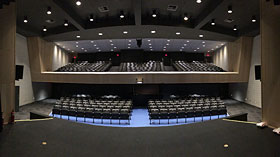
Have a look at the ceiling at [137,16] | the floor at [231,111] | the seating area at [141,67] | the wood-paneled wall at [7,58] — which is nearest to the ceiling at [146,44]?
the seating area at [141,67]

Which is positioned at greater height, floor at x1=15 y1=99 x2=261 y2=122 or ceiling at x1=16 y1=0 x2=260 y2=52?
ceiling at x1=16 y1=0 x2=260 y2=52

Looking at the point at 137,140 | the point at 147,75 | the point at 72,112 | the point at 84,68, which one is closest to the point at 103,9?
the point at 147,75

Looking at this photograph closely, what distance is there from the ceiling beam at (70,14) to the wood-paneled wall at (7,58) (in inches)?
140

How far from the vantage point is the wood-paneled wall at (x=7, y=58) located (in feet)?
10.5

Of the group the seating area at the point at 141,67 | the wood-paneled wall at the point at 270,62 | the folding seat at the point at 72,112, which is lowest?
the folding seat at the point at 72,112

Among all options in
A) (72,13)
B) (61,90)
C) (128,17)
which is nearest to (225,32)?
(128,17)

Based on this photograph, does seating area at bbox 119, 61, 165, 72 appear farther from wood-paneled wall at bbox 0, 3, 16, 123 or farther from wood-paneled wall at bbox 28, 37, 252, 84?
wood-paneled wall at bbox 0, 3, 16, 123

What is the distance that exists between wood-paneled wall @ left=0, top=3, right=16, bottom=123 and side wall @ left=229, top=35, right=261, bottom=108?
1456 centimetres

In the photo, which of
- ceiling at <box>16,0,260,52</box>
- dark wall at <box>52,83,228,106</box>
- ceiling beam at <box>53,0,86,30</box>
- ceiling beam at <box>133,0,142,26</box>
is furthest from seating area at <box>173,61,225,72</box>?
ceiling beam at <box>53,0,86,30</box>

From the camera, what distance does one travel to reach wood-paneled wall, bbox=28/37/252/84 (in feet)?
35.8

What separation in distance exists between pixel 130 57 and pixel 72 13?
12487 mm

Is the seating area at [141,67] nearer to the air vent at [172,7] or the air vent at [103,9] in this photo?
the air vent at [103,9]

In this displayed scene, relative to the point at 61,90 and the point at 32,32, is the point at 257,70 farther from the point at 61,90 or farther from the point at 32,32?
the point at 61,90

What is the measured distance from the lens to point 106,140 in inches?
95.4
